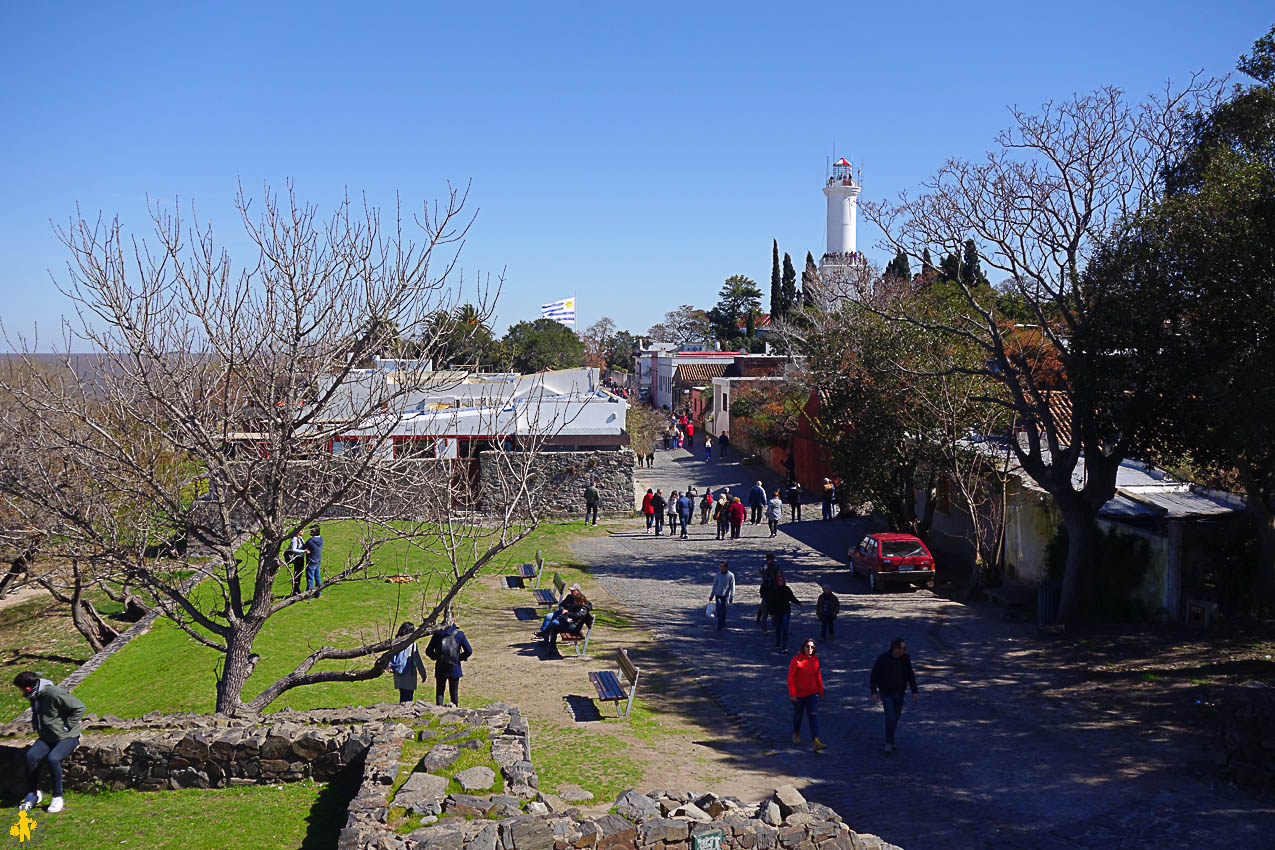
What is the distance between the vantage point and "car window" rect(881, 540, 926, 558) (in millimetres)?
23234

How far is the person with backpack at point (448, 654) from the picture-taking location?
1362 cm

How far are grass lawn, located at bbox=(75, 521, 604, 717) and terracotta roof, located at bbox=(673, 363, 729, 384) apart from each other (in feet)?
158

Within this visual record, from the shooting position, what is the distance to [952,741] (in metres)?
13.2

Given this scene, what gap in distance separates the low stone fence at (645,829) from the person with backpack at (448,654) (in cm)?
478

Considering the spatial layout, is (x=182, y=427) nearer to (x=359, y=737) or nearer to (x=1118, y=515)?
(x=359, y=737)

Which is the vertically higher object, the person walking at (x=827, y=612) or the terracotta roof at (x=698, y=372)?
the terracotta roof at (x=698, y=372)

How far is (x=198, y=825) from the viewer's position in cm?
955

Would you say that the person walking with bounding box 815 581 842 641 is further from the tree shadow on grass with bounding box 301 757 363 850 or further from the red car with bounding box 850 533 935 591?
the tree shadow on grass with bounding box 301 757 363 850

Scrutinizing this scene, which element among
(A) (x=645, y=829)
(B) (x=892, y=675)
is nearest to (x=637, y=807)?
(A) (x=645, y=829)

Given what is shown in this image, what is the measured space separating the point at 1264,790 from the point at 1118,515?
9.67 meters

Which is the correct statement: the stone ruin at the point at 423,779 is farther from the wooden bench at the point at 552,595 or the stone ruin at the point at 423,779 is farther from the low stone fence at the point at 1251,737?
the wooden bench at the point at 552,595

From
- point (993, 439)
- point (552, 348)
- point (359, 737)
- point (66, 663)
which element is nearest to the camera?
point (359, 737)

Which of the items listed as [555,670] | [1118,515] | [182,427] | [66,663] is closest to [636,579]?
[555,670]

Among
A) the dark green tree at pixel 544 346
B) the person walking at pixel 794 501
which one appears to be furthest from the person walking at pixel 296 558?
the dark green tree at pixel 544 346
